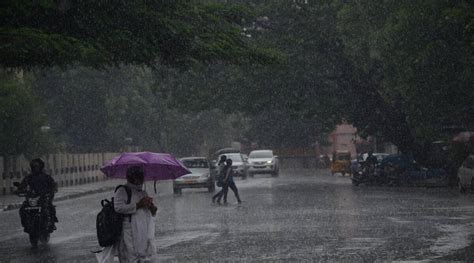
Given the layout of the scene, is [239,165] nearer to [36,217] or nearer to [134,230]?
[36,217]

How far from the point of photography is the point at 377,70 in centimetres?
5269

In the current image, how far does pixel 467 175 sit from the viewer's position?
128 ft

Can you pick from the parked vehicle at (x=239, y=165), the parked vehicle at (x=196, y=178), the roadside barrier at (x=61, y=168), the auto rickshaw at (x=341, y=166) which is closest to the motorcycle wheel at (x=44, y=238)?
the roadside barrier at (x=61, y=168)

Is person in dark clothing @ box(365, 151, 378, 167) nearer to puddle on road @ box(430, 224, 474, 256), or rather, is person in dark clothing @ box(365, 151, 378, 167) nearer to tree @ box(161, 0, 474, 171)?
tree @ box(161, 0, 474, 171)

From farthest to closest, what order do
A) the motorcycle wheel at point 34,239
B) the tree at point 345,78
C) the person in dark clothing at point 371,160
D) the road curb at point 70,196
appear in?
the person in dark clothing at point 371,160, the tree at point 345,78, the road curb at point 70,196, the motorcycle wheel at point 34,239

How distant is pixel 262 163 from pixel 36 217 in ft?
168

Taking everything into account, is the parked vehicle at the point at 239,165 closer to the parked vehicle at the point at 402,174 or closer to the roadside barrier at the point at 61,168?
the roadside barrier at the point at 61,168

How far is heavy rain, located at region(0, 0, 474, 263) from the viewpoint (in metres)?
17.9

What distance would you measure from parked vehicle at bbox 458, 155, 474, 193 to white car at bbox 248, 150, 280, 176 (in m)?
31.2

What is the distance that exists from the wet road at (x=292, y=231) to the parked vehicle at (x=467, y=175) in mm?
2150

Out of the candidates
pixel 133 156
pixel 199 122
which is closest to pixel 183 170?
pixel 133 156

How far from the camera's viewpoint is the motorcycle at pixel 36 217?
2016 centimetres

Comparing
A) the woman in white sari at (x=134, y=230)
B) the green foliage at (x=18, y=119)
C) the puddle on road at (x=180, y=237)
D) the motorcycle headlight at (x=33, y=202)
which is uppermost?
the green foliage at (x=18, y=119)

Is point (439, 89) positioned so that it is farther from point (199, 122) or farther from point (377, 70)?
point (199, 122)
